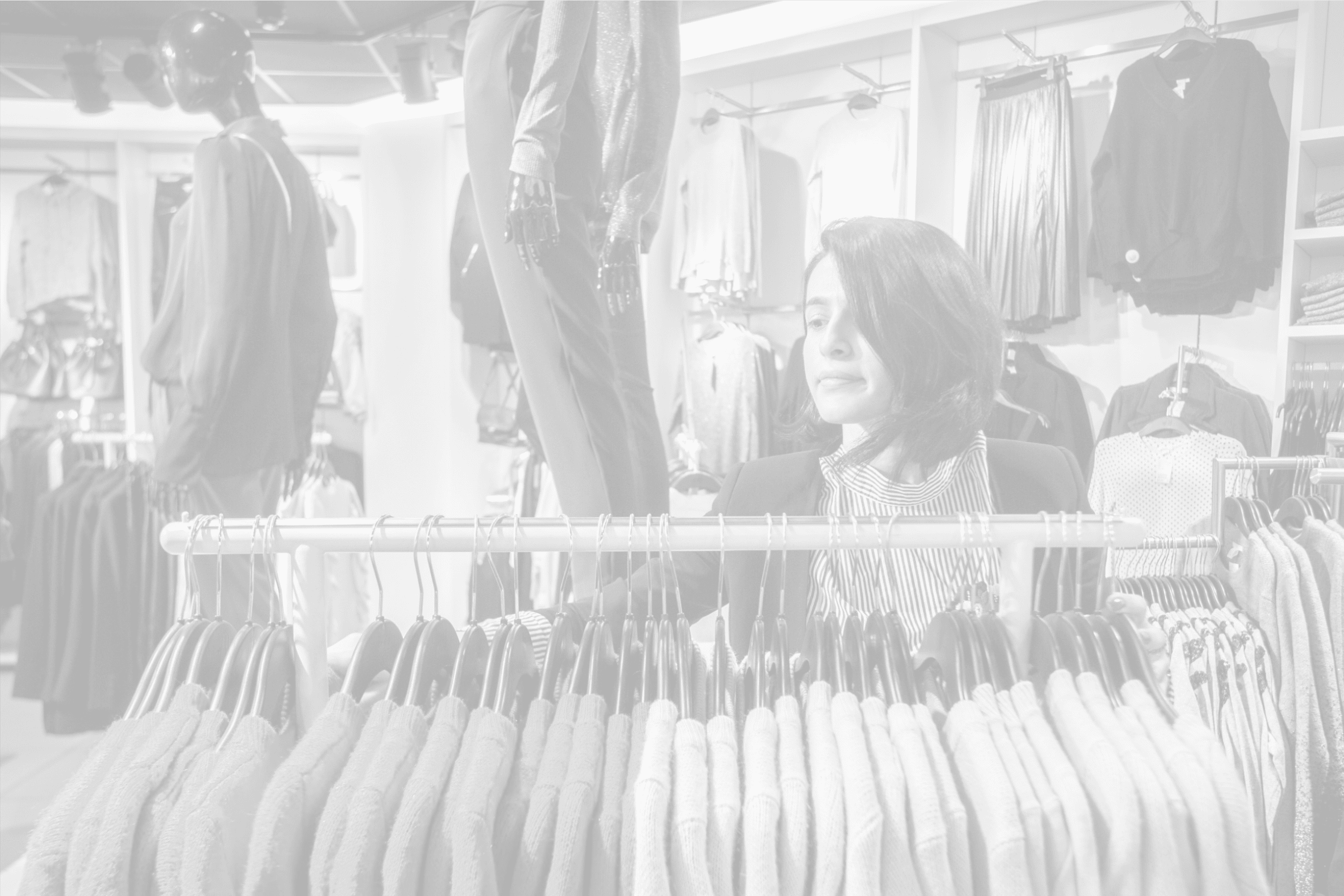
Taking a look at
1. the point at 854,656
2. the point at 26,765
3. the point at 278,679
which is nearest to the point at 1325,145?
the point at 854,656

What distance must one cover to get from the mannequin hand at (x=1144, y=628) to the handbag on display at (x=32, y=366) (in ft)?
13.3

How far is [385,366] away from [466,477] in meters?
0.48

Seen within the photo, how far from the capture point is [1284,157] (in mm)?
2432

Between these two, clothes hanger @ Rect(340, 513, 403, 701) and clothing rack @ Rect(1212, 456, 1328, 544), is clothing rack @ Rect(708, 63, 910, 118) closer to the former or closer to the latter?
clothing rack @ Rect(1212, 456, 1328, 544)

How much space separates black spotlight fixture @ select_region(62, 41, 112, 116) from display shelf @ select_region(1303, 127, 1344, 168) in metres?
3.77

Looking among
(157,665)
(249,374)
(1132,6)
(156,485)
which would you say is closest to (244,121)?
(249,374)

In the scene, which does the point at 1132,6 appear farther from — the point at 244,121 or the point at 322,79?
the point at 322,79

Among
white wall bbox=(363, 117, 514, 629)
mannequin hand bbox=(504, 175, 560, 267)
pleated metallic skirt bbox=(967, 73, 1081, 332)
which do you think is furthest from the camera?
white wall bbox=(363, 117, 514, 629)

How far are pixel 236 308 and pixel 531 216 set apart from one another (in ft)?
2.97

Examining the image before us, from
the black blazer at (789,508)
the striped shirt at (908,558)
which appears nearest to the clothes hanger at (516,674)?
the black blazer at (789,508)

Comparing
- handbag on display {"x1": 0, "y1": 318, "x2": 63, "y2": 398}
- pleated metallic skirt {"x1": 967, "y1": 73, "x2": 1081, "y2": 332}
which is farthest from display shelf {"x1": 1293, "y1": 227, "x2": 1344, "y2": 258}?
handbag on display {"x1": 0, "y1": 318, "x2": 63, "y2": 398}

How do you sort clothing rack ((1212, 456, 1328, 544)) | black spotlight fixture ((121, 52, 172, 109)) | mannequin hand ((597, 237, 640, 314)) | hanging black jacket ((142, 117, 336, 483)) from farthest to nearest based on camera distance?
black spotlight fixture ((121, 52, 172, 109)) < hanging black jacket ((142, 117, 336, 483)) < clothing rack ((1212, 456, 1328, 544)) < mannequin hand ((597, 237, 640, 314))

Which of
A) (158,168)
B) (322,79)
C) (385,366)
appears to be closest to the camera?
(385,366)

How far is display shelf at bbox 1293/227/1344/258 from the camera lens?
233 cm
